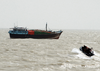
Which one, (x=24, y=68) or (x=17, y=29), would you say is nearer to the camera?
(x=24, y=68)

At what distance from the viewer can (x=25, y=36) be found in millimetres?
53062

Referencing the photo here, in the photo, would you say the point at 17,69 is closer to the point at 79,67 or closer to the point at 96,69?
the point at 79,67

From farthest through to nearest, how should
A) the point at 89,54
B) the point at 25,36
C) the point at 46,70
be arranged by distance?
the point at 25,36
the point at 89,54
the point at 46,70

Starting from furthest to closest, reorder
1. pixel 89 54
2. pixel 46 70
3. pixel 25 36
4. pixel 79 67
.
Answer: pixel 25 36 → pixel 89 54 → pixel 79 67 → pixel 46 70

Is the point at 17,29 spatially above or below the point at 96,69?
above

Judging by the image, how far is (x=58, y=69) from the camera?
577 inches

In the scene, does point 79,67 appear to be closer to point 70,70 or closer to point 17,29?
point 70,70

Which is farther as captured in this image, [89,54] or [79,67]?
[89,54]

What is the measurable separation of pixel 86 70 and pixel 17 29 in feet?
145

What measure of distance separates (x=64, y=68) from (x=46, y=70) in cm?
231

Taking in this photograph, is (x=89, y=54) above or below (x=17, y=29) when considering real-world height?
below

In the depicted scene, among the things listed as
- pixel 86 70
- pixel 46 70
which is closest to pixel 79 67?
pixel 86 70

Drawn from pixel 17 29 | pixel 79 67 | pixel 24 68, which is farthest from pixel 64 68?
pixel 17 29

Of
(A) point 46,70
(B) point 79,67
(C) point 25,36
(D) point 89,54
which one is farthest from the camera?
(C) point 25,36
